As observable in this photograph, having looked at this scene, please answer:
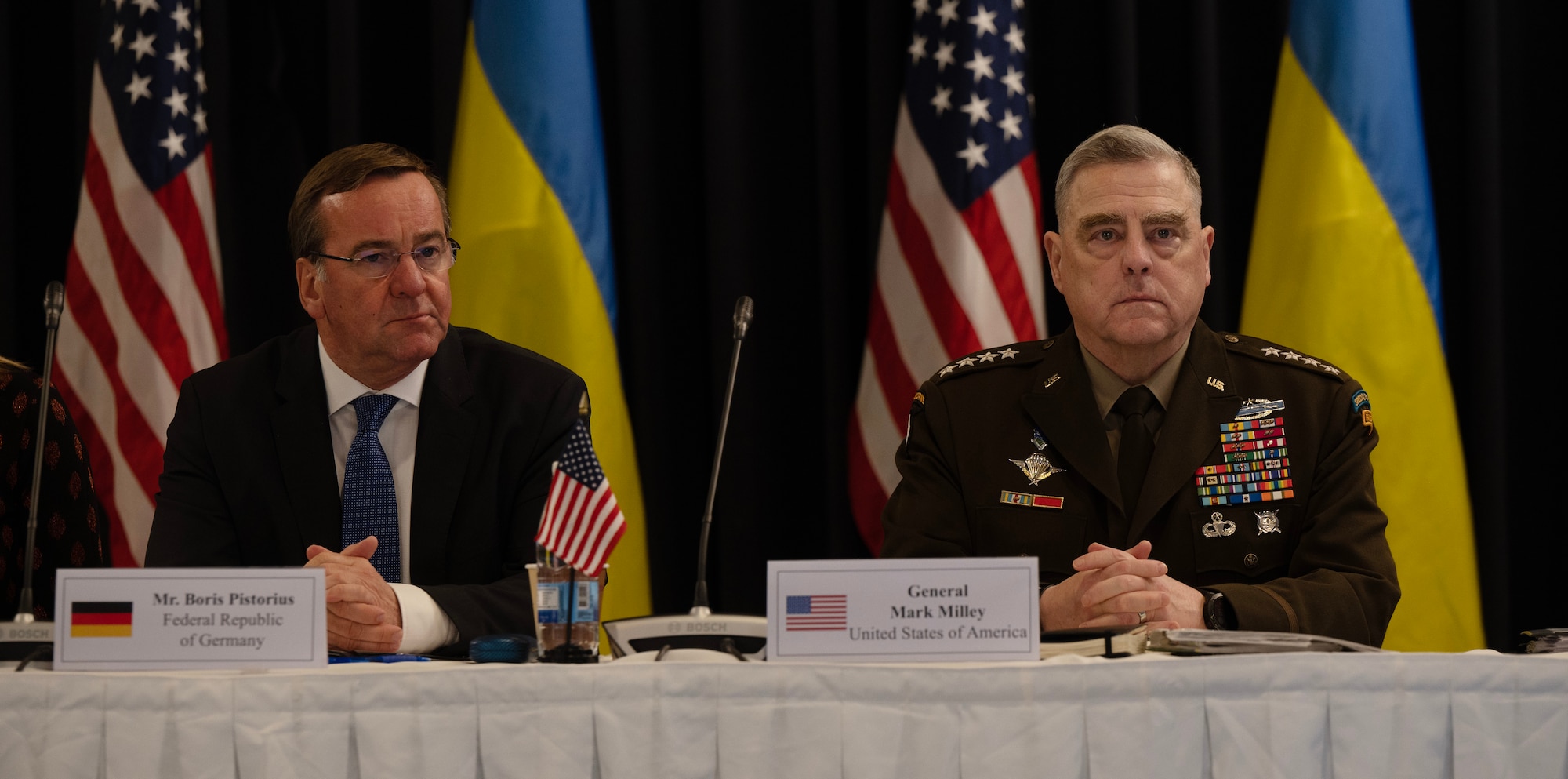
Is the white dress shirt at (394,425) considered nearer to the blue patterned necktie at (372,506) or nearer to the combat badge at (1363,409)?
the blue patterned necktie at (372,506)

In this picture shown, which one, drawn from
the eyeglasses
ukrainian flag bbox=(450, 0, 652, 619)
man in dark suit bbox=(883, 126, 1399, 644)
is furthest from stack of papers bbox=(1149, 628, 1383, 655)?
ukrainian flag bbox=(450, 0, 652, 619)

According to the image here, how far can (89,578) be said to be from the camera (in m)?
1.53

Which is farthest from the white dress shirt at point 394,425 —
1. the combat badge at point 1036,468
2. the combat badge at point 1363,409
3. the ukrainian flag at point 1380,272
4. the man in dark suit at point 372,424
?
the ukrainian flag at point 1380,272

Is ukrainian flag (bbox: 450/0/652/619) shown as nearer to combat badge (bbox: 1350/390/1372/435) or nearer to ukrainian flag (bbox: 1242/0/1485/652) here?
ukrainian flag (bbox: 1242/0/1485/652)

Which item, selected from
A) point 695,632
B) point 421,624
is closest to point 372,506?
point 421,624

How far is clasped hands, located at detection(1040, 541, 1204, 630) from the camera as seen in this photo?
1845 mm

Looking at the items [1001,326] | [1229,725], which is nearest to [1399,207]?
[1001,326]

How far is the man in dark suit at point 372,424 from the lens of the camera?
2330 mm

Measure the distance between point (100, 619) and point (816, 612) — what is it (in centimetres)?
79

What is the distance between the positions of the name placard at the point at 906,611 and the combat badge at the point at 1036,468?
903 millimetres

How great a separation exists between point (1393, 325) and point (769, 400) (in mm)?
1549

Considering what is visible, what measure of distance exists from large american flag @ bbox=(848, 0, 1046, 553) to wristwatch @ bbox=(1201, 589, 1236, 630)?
1336 millimetres

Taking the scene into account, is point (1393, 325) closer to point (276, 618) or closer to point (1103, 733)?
point (1103, 733)

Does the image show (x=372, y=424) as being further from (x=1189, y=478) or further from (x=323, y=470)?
(x=1189, y=478)
